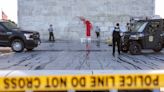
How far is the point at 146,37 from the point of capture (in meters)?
23.3

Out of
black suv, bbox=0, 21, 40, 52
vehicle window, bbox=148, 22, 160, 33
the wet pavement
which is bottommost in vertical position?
the wet pavement

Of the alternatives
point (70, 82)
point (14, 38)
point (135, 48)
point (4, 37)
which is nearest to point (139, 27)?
point (135, 48)

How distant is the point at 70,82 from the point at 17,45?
19.3 m

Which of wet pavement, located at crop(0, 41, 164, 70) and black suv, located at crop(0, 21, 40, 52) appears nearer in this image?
wet pavement, located at crop(0, 41, 164, 70)

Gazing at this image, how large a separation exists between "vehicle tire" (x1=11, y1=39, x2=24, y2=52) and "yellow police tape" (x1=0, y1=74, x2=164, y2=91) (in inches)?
753

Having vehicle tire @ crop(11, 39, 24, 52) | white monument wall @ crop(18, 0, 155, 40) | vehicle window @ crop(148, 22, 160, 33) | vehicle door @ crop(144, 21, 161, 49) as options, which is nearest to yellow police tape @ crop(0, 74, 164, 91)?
vehicle door @ crop(144, 21, 161, 49)

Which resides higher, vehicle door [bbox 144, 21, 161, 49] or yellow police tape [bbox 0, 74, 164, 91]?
yellow police tape [bbox 0, 74, 164, 91]

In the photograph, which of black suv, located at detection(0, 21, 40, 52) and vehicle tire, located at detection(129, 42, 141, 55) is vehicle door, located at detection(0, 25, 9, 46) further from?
vehicle tire, located at detection(129, 42, 141, 55)

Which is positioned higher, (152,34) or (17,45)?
(152,34)

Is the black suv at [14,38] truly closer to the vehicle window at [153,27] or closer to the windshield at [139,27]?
the windshield at [139,27]

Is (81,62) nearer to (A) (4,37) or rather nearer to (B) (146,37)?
(B) (146,37)

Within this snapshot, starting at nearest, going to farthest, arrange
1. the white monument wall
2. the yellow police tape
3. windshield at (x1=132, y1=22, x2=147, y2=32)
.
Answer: the yellow police tape < windshield at (x1=132, y1=22, x2=147, y2=32) < the white monument wall

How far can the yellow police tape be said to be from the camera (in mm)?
5418

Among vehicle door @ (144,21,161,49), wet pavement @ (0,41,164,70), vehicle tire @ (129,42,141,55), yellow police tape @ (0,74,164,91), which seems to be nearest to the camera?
yellow police tape @ (0,74,164,91)
